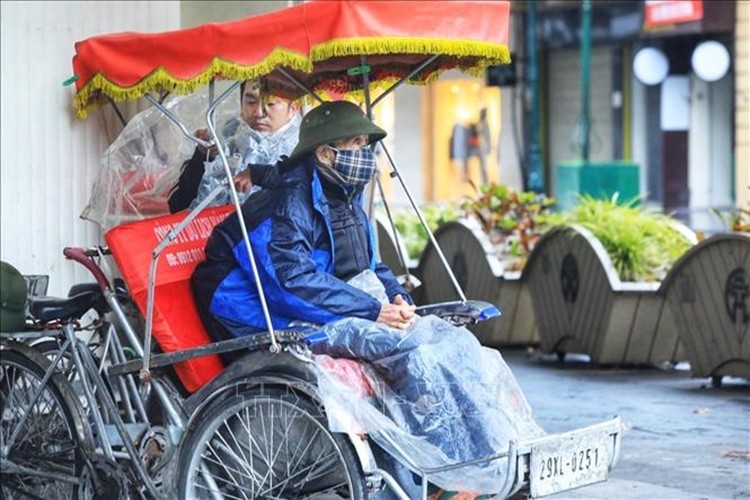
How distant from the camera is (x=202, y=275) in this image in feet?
22.7

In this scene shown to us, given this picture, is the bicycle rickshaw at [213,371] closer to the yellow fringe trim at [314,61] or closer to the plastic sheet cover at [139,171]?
the yellow fringe trim at [314,61]

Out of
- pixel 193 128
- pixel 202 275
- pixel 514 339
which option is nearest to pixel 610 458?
pixel 202 275

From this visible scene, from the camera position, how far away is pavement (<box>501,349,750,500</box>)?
335 inches

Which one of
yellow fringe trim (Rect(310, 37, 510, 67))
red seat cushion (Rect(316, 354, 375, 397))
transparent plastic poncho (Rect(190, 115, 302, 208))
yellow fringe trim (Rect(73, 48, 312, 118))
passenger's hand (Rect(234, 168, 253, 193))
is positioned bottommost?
red seat cushion (Rect(316, 354, 375, 397))

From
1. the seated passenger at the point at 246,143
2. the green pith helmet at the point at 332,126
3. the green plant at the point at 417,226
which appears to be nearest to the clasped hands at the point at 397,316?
the green pith helmet at the point at 332,126

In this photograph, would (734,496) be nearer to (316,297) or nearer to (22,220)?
(316,297)

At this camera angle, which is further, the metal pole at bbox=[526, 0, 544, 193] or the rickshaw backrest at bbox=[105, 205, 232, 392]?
the metal pole at bbox=[526, 0, 544, 193]

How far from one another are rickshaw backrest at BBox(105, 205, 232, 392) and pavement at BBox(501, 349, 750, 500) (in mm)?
2302

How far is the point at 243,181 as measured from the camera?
732 centimetres

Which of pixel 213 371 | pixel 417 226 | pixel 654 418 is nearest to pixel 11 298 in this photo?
pixel 213 371

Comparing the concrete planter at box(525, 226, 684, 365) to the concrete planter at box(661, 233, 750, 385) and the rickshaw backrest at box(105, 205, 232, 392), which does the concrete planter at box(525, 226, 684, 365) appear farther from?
the rickshaw backrest at box(105, 205, 232, 392)

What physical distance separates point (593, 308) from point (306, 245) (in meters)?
6.22

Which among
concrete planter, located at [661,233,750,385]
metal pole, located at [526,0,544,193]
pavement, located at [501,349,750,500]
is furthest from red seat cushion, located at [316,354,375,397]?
metal pole, located at [526,0,544,193]

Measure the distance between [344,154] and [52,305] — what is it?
57.5 inches
